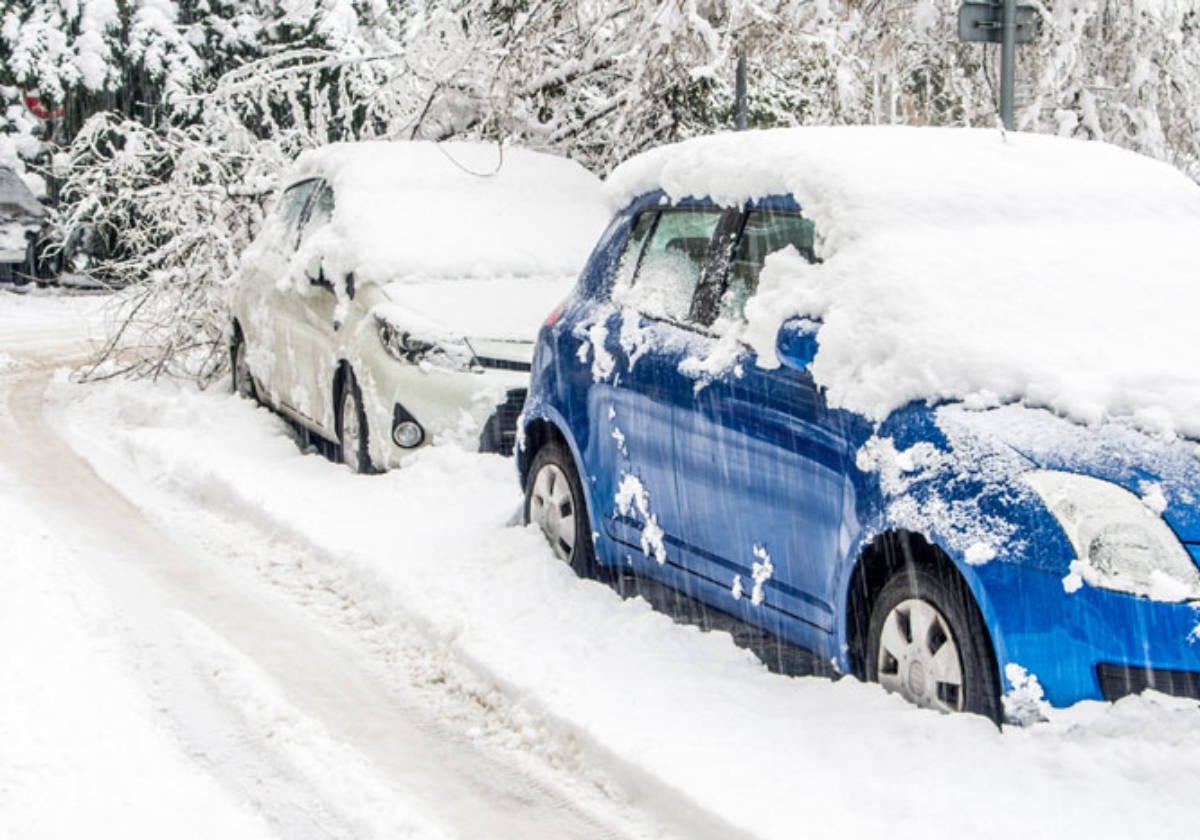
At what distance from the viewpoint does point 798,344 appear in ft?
17.9

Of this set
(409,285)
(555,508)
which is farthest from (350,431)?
(555,508)

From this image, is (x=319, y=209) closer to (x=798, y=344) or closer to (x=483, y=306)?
(x=483, y=306)

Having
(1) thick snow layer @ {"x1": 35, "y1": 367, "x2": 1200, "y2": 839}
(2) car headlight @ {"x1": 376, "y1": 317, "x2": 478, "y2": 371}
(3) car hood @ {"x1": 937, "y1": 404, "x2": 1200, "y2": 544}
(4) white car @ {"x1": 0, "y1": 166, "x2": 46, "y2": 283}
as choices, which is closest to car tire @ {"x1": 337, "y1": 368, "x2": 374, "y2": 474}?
(2) car headlight @ {"x1": 376, "y1": 317, "x2": 478, "y2": 371}

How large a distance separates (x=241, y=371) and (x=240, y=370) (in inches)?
0.8

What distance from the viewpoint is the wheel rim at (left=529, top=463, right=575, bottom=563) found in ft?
23.6

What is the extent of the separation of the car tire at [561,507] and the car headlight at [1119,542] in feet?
8.96

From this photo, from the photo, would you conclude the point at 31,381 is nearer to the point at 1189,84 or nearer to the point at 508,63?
the point at 508,63

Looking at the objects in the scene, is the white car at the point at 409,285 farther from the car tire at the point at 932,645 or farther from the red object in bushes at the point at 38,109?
the red object in bushes at the point at 38,109

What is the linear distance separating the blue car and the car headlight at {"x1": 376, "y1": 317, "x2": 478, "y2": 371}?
5.37 feet

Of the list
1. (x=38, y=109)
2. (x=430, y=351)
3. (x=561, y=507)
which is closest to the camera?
(x=561, y=507)

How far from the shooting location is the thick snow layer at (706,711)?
447cm

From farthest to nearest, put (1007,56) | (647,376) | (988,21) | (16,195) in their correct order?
(16,195)
(988,21)
(1007,56)
(647,376)

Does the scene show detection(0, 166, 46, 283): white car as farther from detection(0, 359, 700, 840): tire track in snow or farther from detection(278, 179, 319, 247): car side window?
detection(0, 359, 700, 840): tire track in snow

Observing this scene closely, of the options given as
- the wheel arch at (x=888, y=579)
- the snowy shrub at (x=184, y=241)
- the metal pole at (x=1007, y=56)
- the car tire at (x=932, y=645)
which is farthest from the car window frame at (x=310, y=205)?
the car tire at (x=932, y=645)
